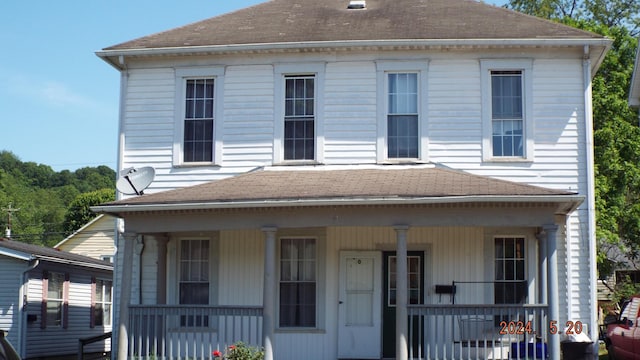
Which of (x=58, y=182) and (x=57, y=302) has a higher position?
(x=58, y=182)

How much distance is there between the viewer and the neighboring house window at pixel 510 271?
16.1m

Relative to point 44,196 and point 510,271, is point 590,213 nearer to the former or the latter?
point 510,271

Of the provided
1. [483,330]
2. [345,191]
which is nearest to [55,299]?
[345,191]

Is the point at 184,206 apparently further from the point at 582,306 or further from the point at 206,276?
the point at 582,306

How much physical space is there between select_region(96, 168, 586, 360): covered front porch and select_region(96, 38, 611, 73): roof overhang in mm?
2476

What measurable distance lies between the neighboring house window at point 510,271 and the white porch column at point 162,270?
6448 mm

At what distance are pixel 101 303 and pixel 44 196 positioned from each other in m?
56.0

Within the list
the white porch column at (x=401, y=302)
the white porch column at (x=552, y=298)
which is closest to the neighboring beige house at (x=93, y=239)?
the white porch column at (x=401, y=302)

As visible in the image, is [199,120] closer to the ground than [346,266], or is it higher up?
higher up

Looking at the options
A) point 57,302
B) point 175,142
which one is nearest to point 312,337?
point 175,142

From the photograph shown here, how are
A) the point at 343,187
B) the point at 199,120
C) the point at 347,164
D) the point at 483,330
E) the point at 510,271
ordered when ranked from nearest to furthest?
the point at 343,187 < the point at 483,330 < the point at 510,271 < the point at 347,164 < the point at 199,120

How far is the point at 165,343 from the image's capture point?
16.4 metres

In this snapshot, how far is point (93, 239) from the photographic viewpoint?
122ft

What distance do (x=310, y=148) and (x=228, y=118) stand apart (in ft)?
5.87
